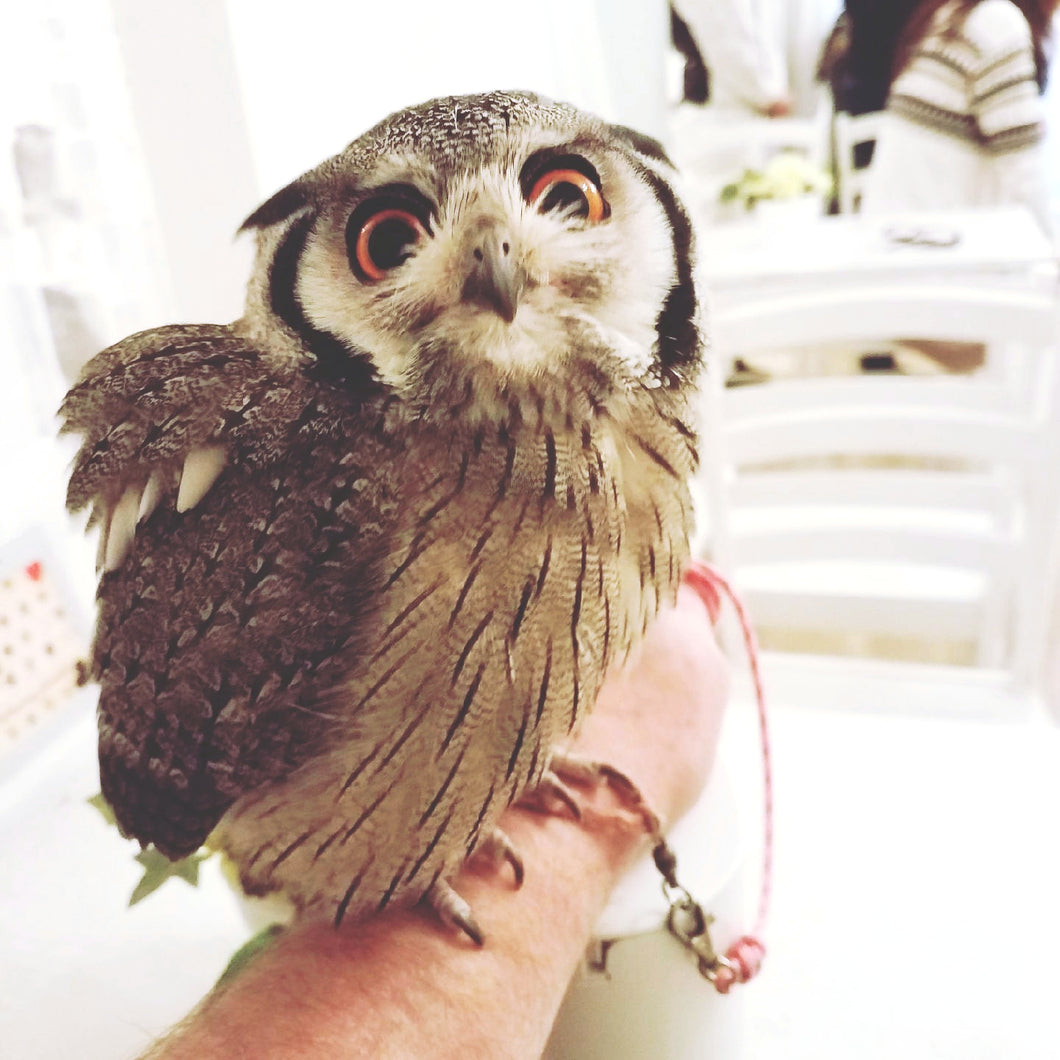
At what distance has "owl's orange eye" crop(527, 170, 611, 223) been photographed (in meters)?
0.41

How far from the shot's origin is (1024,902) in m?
0.78

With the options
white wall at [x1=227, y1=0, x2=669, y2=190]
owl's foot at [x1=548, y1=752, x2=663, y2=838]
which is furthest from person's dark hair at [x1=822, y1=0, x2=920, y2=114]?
→ owl's foot at [x1=548, y1=752, x2=663, y2=838]

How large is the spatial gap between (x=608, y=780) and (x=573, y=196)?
1.30 feet

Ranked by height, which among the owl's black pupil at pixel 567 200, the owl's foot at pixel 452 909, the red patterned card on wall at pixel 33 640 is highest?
the owl's black pupil at pixel 567 200

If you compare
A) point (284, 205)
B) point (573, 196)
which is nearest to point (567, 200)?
point (573, 196)

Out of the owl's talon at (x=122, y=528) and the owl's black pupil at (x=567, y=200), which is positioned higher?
the owl's black pupil at (x=567, y=200)

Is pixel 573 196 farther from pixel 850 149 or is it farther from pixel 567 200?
pixel 850 149

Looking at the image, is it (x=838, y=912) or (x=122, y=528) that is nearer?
(x=122, y=528)

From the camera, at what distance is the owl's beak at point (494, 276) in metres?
0.38

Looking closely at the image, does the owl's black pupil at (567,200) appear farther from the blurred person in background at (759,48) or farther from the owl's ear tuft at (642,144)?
the blurred person in background at (759,48)

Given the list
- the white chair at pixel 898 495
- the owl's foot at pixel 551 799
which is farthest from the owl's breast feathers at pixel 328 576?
the white chair at pixel 898 495

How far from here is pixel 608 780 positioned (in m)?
0.62

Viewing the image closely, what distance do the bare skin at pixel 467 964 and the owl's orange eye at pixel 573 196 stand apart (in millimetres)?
380

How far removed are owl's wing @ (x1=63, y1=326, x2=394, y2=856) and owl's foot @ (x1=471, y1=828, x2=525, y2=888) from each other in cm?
16
